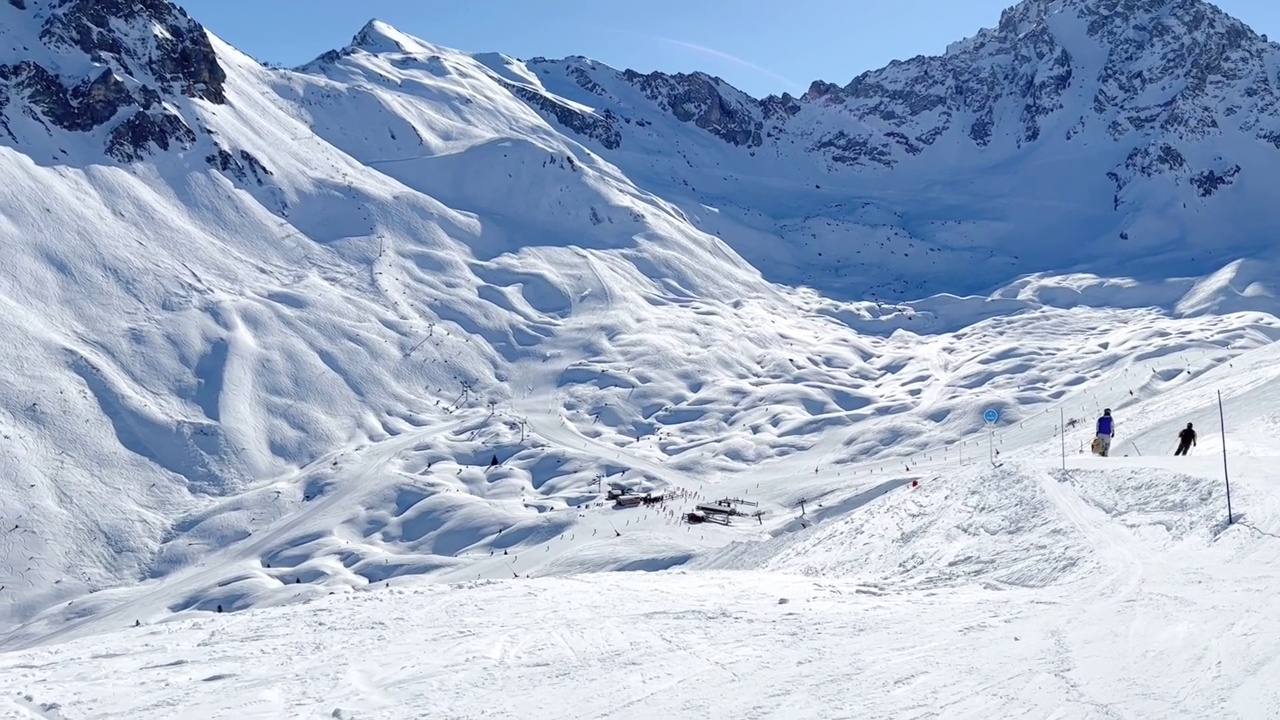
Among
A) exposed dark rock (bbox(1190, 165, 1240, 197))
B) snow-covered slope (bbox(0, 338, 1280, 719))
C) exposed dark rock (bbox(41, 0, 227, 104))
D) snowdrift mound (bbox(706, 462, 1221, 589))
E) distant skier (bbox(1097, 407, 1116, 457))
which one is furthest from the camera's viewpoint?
exposed dark rock (bbox(1190, 165, 1240, 197))

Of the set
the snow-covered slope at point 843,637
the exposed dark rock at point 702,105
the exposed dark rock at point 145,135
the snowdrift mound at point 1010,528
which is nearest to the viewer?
the snow-covered slope at point 843,637

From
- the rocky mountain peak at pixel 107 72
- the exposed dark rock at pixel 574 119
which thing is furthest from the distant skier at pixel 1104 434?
the exposed dark rock at pixel 574 119

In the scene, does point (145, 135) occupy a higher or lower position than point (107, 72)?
lower

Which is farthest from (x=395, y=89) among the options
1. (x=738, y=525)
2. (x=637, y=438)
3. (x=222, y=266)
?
(x=738, y=525)

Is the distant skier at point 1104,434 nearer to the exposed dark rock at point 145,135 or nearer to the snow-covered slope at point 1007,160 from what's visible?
the exposed dark rock at point 145,135

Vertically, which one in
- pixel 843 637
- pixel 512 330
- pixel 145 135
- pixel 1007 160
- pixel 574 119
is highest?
pixel 574 119

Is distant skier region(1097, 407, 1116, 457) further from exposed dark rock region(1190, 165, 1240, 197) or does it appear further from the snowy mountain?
exposed dark rock region(1190, 165, 1240, 197)

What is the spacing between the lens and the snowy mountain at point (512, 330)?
4516cm

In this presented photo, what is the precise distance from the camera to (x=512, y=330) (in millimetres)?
85625

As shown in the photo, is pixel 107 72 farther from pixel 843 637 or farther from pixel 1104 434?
pixel 843 637

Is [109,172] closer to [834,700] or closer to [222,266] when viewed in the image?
[222,266]

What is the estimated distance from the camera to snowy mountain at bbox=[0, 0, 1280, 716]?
148 ft

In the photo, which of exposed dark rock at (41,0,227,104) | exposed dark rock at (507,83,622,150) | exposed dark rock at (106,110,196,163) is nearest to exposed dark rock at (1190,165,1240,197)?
exposed dark rock at (507,83,622,150)

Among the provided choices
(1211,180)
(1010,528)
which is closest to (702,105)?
(1211,180)
